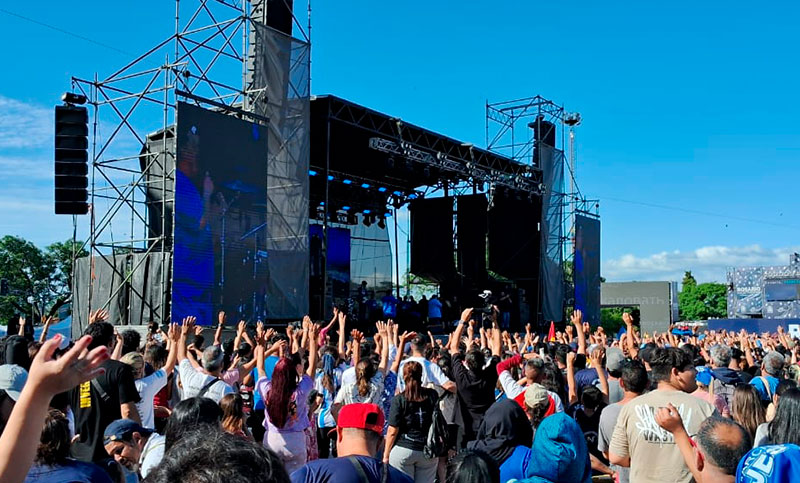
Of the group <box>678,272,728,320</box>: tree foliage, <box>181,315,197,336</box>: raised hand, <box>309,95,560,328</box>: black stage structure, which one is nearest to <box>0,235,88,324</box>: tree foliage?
<box>309,95,560,328</box>: black stage structure

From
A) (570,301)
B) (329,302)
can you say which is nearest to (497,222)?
(570,301)

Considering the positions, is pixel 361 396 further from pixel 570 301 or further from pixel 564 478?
pixel 570 301

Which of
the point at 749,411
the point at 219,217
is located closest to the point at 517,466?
the point at 749,411

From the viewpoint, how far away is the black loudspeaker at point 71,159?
11.1 metres

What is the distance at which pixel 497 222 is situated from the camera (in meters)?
23.0

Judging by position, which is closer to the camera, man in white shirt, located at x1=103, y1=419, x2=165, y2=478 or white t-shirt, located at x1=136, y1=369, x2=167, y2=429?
man in white shirt, located at x1=103, y1=419, x2=165, y2=478

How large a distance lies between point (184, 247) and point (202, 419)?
978cm

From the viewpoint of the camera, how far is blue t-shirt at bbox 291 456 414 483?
2.42 m

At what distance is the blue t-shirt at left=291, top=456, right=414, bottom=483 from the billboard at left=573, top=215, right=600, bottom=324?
76.7 feet

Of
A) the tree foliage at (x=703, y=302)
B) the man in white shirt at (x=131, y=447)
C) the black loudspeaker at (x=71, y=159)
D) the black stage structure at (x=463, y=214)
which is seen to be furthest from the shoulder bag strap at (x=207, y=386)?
the tree foliage at (x=703, y=302)

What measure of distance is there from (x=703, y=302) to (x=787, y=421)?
7553cm

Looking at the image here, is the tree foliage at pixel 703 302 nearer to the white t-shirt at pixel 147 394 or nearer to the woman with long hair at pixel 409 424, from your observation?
the woman with long hair at pixel 409 424

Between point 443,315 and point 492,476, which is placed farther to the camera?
point 443,315

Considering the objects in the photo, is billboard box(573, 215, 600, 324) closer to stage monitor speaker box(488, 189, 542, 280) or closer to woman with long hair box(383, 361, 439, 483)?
stage monitor speaker box(488, 189, 542, 280)
